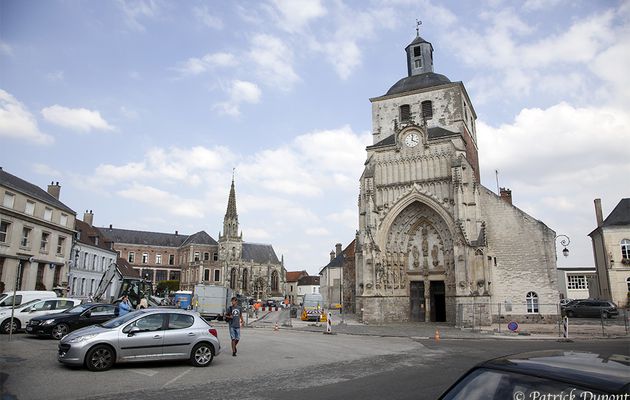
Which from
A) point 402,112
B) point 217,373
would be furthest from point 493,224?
point 217,373

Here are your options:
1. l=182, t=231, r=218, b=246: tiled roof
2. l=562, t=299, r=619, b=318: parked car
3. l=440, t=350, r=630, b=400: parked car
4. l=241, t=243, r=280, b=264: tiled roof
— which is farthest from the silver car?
l=182, t=231, r=218, b=246: tiled roof

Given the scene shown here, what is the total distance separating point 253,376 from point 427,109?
90.2ft

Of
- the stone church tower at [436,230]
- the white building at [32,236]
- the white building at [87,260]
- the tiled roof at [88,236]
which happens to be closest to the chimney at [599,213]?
the stone church tower at [436,230]

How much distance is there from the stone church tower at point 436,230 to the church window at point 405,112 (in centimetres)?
8

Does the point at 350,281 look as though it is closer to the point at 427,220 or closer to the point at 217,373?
the point at 427,220

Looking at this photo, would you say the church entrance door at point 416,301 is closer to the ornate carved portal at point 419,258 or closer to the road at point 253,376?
the ornate carved portal at point 419,258

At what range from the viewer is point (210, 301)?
31281 millimetres

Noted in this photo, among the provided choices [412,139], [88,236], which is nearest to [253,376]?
[412,139]

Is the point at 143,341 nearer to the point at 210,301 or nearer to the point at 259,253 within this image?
the point at 210,301

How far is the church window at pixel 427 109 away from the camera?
32316 millimetres

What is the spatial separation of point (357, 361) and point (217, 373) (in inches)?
162

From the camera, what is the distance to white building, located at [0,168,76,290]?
2512 cm

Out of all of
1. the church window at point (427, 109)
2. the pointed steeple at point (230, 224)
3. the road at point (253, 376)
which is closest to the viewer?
the road at point (253, 376)

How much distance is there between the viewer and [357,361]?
1184 cm
